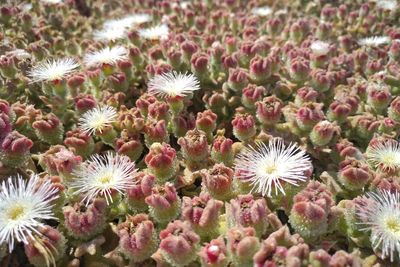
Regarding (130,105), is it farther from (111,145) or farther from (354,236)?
(354,236)

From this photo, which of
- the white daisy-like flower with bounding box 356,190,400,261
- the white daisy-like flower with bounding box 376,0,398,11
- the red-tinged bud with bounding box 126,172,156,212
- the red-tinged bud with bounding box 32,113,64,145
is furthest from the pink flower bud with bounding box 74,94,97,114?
the white daisy-like flower with bounding box 376,0,398,11

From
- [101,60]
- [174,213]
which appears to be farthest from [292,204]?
[101,60]

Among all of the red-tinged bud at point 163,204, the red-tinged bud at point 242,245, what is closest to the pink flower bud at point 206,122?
the red-tinged bud at point 163,204

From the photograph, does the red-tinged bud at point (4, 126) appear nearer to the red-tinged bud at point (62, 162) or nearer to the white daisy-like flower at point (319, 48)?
the red-tinged bud at point (62, 162)

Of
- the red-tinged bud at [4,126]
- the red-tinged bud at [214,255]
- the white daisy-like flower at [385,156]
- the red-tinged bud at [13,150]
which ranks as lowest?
the white daisy-like flower at [385,156]

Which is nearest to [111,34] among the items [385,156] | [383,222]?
[385,156]

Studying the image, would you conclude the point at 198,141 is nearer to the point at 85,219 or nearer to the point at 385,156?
the point at 85,219
